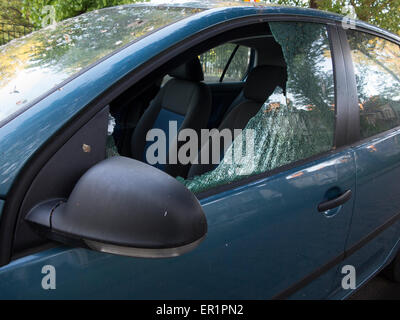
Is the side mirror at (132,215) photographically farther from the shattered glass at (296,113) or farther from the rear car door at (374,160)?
the rear car door at (374,160)

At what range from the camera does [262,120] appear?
1688 mm

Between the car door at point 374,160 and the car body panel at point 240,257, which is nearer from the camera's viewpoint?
the car body panel at point 240,257

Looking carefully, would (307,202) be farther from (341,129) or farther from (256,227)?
(341,129)

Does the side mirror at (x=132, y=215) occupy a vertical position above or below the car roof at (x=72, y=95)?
below

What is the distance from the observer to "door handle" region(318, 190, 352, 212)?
151 cm

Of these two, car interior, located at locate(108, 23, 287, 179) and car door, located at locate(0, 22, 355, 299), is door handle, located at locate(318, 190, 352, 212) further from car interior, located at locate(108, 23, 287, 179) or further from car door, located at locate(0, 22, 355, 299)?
car interior, located at locate(108, 23, 287, 179)

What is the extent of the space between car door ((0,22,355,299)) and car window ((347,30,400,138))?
0.66 ft

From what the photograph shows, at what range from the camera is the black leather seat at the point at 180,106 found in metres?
2.71

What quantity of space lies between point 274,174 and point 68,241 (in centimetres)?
84

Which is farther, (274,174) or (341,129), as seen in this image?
(341,129)

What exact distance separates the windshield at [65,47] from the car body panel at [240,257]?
0.48m

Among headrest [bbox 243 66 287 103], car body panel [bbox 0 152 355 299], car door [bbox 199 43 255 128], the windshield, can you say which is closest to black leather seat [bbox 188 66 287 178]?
headrest [bbox 243 66 287 103]

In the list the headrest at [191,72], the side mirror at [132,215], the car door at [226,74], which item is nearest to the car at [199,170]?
the side mirror at [132,215]
